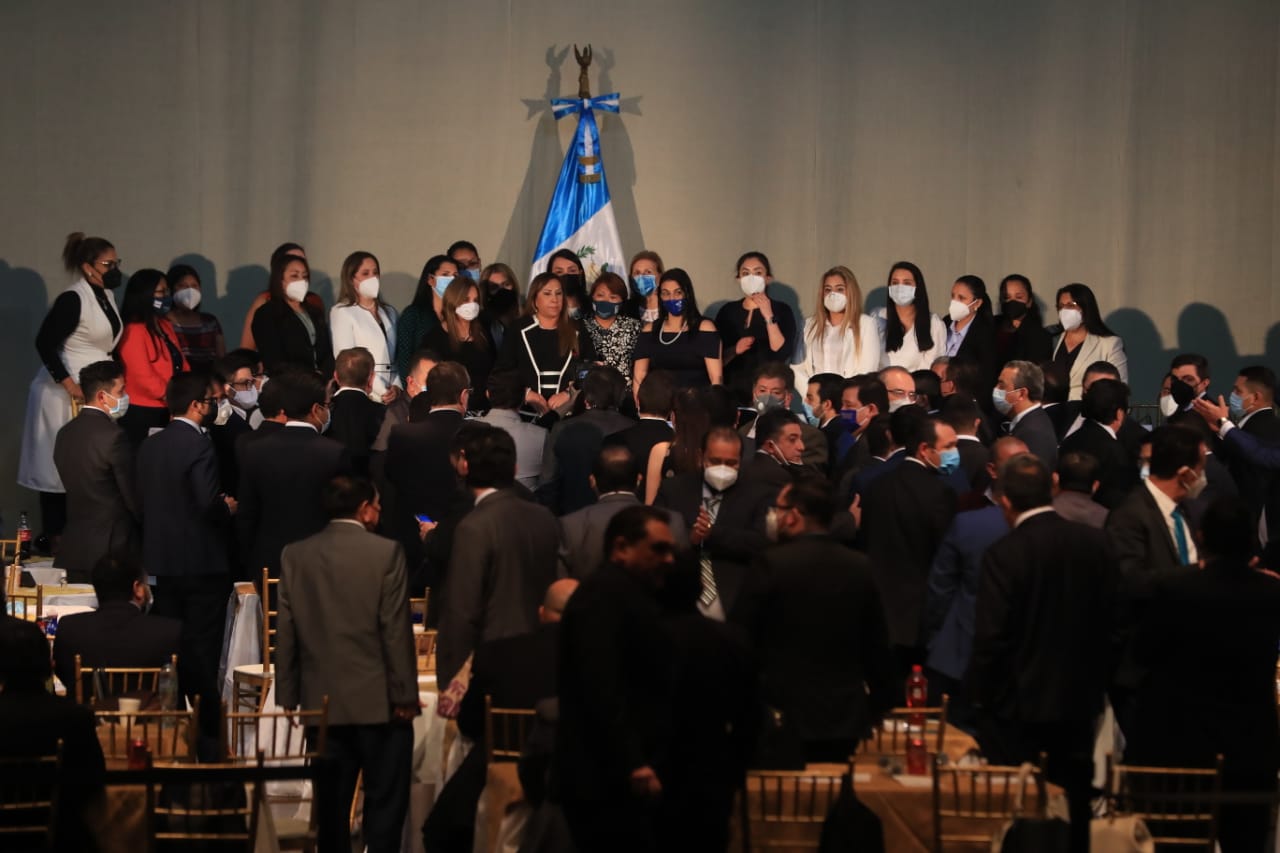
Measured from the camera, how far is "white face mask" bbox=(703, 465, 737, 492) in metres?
6.36

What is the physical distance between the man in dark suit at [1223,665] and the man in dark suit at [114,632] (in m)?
3.22

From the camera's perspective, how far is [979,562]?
6145 mm

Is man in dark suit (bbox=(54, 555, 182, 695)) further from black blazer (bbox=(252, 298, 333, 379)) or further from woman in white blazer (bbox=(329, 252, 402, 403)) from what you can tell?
woman in white blazer (bbox=(329, 252, 402, 403))

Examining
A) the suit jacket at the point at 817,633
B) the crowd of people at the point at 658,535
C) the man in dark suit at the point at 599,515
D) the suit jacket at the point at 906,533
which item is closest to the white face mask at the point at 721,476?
the crowd of people at the point at 658,535

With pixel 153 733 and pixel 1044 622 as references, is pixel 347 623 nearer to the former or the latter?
pixel 153 733

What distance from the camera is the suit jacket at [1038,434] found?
7703mm

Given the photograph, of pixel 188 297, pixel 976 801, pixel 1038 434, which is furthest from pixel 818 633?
pixel 188 297

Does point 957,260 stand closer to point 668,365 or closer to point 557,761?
point 668,365

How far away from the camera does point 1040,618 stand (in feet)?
18.2

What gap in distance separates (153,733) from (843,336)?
531 centimetres

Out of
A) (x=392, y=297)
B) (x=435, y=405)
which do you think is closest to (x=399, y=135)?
(x=392, y=297)

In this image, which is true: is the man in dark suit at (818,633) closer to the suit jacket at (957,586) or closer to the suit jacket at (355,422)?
the suit jacket at (957,586)

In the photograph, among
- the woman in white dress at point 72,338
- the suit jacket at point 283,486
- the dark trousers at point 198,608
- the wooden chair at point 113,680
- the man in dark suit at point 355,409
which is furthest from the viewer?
the woman in white dress at point 72,338

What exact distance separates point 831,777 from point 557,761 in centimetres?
90
